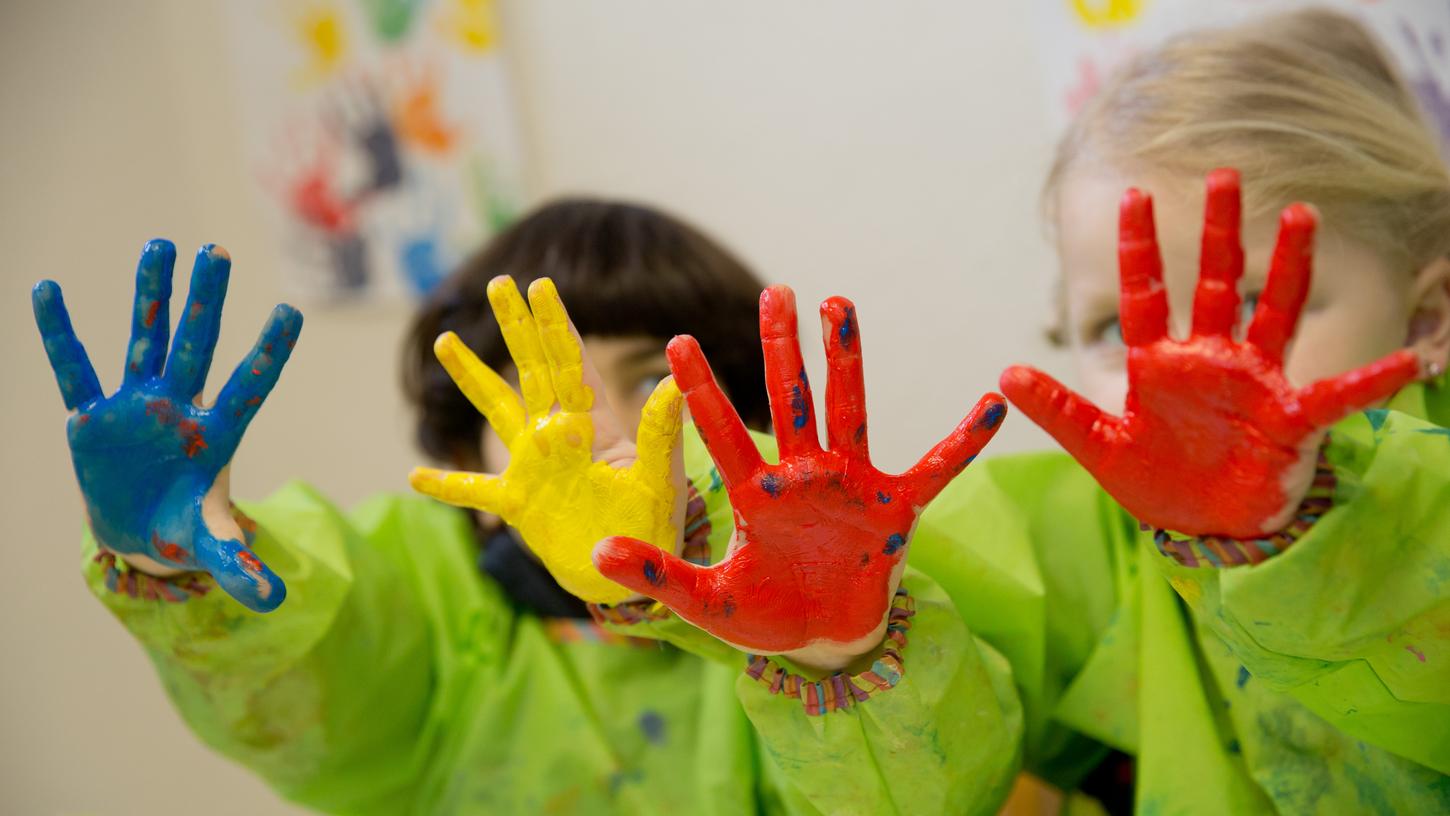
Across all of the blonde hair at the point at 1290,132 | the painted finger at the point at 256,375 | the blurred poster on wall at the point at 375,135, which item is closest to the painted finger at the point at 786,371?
the painted finger at the point at 256,375

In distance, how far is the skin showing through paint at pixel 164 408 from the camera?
1.84ft

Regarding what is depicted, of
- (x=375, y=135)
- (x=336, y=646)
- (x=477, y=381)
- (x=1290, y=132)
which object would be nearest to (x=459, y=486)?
(x=477, y=381)

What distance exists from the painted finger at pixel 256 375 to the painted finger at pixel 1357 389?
0.48 m

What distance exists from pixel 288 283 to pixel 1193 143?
1159mm

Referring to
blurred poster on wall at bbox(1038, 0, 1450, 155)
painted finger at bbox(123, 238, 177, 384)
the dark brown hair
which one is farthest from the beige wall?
painted finger at bbox(123, 238, 177, 384)

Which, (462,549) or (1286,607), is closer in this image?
(1286,607)

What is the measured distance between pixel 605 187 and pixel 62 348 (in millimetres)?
769

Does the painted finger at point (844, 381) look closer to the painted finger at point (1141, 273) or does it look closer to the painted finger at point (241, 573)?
the painted finger at point (1141, 273)

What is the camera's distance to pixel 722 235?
3.91 ft

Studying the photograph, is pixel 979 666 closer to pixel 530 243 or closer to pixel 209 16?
pixel 530 243

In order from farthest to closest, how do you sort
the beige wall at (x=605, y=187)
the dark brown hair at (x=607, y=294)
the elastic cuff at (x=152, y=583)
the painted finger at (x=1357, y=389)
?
the beige wall at (x=605, y=187)
the dark brown hair at (x=607, y=294)
the elastic cuff at (x=152, y=583)
the painted finger at (x=1357, y=389)

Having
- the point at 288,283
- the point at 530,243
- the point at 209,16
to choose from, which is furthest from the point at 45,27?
the point at 530,243

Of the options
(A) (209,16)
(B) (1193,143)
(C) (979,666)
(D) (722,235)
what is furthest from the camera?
(A) (209,16)

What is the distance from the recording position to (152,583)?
0.62 meters
